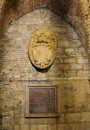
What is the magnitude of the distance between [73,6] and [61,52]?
1.06 metres

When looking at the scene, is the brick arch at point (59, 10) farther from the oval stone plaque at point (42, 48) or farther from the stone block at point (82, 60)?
the oval stone plaque at point (42, 48)

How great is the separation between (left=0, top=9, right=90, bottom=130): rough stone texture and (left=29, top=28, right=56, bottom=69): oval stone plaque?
0.12 m

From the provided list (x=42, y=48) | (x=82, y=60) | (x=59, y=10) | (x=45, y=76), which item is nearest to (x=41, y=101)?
(x=45, y=76)

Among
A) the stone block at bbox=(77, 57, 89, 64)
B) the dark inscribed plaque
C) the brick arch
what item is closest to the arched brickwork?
the brick arch

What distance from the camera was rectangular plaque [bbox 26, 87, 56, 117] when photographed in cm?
625

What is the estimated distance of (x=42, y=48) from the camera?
21.1 feet

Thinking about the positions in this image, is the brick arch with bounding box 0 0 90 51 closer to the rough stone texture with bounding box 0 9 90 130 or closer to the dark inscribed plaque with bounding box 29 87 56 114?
the rough stone texture with bounding box 0 9 90 130

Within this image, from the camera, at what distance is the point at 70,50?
652 centimetres

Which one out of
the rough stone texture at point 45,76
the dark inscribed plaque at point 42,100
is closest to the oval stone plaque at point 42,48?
the rough stone texture at point 45,76

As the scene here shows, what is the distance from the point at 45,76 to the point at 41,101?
1.84 feet

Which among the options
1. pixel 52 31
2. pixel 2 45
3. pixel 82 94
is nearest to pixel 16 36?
pixel 2 45

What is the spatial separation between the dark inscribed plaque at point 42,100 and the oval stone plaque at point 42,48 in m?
0.53

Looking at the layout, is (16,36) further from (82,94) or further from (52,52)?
(82,94)

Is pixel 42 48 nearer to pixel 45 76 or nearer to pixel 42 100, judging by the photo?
pixel 45 76
